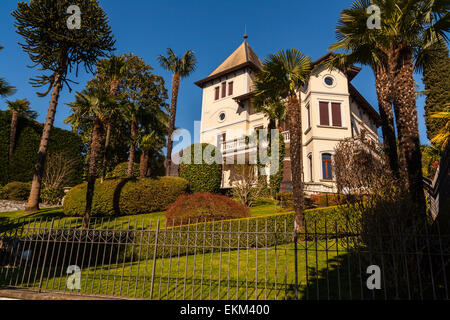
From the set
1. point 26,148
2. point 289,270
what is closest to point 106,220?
point 289,270

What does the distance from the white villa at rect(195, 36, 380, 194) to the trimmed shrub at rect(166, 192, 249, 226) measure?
875cm

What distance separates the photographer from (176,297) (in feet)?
18.2

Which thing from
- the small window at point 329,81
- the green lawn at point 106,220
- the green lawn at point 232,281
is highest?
the small window at point 329,81

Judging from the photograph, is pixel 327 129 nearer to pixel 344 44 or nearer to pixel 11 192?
pixel 344 44

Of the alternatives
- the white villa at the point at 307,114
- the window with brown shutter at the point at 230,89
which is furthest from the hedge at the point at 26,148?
the window with brown shutter at the point at 230,89

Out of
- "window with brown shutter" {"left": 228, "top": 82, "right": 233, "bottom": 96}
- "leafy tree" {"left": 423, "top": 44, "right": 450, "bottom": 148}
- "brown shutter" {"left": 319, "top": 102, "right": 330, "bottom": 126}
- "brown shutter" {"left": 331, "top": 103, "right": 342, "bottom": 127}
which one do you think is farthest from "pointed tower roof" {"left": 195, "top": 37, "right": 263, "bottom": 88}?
"leafy tree" {"left": 423, "top": 44, "right": 450, "bottom": 148}

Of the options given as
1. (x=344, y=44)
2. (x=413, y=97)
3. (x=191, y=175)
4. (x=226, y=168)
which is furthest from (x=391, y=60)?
(x=226, y=168)

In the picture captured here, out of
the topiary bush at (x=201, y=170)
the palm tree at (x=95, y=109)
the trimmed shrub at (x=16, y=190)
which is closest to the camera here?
the palm tree at (x=95, y=109)

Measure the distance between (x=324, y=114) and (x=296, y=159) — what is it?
1329 cm

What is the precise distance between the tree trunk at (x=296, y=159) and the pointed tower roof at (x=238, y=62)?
19.1m

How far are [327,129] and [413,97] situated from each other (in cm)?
1542

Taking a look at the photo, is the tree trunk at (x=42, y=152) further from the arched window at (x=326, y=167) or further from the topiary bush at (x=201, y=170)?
the arched window at (x=326, y=167)

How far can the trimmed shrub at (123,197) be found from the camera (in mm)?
15258

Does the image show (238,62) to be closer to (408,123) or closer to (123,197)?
(123,197)
